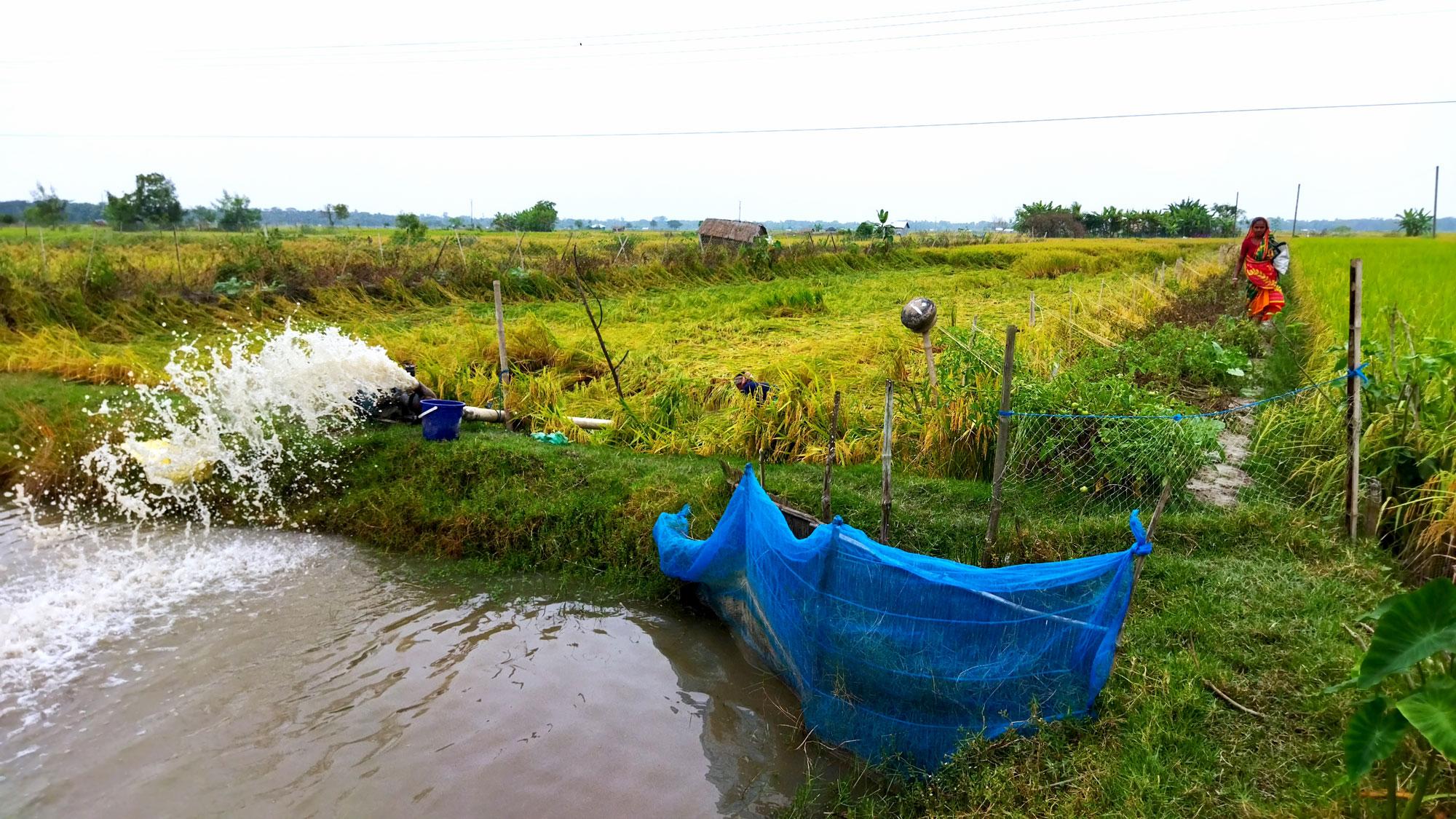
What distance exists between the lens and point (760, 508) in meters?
4.46

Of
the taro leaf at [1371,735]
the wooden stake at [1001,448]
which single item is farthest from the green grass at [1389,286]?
the taro leaf at [1371,735]

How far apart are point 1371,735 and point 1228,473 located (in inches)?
168

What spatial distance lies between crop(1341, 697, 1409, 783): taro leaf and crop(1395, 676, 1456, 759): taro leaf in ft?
0.24

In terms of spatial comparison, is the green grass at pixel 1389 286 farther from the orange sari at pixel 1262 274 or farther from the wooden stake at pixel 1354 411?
the wooden stake at pixel 1354 411

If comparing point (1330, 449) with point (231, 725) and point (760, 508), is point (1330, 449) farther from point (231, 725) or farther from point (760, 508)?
point (231, 725)

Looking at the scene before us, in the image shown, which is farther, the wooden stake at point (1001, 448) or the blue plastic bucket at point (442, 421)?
the blue plastic bucket at point (442, 421)

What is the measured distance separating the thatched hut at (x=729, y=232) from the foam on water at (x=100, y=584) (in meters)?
27.0

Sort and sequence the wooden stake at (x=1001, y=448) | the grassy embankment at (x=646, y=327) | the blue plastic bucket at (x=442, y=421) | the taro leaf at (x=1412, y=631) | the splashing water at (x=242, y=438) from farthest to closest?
the blue plastic bucket at (x=442, y=421) < the grassy embankment at (x=646, y=327) < the splashing water at (x=242, y=438) < the wooden stake at (x=1001, y=448) < the taro leaf at (x=1412, y=631)

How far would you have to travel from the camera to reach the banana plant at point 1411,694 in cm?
236

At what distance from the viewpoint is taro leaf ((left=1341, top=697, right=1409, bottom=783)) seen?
245 cm

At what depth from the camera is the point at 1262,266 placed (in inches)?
423

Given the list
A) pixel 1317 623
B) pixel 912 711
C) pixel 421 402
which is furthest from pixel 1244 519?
pixel 421 402

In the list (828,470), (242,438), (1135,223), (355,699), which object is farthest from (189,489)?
(1135,223)

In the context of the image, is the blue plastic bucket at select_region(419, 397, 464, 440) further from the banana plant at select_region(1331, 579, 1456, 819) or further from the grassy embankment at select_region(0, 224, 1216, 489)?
the banana plant at select_region(1331, 579, 1456, 819)
